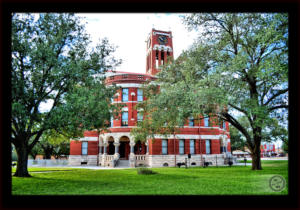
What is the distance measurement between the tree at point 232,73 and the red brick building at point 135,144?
10.7 meters

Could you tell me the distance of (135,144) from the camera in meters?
27.5

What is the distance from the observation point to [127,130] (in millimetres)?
25703

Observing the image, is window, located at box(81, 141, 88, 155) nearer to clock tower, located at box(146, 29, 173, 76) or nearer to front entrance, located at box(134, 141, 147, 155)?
front entrance, located at box(134, 141, 147, 155)

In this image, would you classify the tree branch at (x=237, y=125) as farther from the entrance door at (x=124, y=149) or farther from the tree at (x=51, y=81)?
the entrance door at (x=124, y=149)

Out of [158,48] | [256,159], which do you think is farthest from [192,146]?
[158,48]

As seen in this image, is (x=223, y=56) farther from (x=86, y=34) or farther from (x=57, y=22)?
(x=57, y=22)

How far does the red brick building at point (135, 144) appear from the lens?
2533cm

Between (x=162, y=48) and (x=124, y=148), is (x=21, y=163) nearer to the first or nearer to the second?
(x=124, y=148)

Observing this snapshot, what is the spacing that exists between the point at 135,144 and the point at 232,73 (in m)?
17.9

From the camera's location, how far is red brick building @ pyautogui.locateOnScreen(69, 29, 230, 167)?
83.1ft

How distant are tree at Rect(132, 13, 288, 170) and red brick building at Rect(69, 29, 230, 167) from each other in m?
10.7
